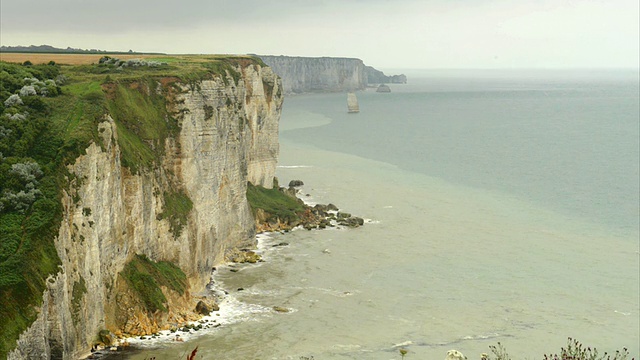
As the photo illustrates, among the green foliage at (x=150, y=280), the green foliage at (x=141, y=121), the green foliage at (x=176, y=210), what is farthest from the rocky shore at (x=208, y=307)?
the green foliage at (x=141, y=121)

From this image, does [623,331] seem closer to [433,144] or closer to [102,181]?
[102,181]

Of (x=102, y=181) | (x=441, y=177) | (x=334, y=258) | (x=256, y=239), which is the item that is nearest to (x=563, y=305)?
(x=334, y=258)

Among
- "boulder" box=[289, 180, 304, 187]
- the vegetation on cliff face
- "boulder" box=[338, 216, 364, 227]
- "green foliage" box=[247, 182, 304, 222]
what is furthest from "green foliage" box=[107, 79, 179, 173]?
"boulder" box=[289, 180, 304, 187]

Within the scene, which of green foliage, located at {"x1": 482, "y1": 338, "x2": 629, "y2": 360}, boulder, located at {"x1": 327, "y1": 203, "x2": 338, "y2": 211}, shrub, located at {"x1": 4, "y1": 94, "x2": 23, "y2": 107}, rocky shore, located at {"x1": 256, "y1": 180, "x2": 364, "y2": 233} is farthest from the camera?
boulder, located at {"x1": 327, "y1": 203, "x2": 338, "y2": 211}

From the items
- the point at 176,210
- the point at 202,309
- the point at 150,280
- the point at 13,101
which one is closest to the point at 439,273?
the point at 202,309

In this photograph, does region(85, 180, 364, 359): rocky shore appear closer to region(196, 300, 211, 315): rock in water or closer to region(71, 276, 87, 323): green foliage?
region(196, 300, 211, 315): rock in water

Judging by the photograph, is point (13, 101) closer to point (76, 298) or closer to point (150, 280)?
point (150, 280)
